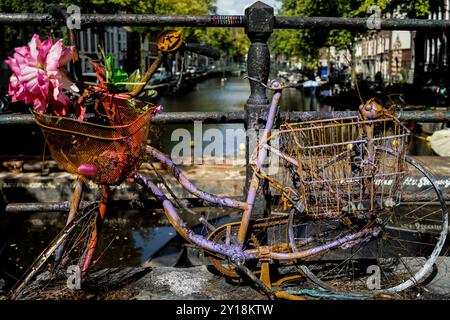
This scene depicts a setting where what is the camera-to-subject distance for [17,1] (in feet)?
82.3

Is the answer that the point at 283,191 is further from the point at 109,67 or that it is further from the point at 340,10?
the point at 340,10

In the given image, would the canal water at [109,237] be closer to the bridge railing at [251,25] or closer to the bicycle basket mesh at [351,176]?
the bridge railing at [251,25]

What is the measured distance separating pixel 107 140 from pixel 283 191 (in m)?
1.07

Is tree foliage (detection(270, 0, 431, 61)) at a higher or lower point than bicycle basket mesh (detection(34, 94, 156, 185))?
higher

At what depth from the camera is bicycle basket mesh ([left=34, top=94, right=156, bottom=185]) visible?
236 centimetres

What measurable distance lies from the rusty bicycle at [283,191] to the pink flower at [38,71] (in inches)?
4.4

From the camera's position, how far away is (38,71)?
222 centimetres

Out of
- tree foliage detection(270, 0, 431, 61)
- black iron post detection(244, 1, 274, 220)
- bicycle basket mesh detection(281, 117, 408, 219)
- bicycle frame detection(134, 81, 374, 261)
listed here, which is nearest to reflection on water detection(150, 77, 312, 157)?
black iron post detection(244, 1, 274, 220)

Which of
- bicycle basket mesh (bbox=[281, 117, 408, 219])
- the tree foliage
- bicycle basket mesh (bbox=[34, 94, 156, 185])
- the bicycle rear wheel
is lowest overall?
the bicycle rear wheel

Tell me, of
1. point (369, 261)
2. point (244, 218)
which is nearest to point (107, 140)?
point (244, 218)

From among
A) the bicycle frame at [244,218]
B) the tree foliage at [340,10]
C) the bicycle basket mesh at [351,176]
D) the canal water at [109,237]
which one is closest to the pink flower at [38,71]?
the bicycle frame at [244,218]

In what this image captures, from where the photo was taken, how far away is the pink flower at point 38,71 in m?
2.22

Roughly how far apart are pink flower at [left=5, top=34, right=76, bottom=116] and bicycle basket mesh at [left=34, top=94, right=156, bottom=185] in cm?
10

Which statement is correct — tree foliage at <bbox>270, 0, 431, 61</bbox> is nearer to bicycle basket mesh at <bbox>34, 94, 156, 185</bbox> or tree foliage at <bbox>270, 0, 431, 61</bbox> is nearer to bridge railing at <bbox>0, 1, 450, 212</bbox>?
bridge railing at <bbox>0, 1, 450, 212</bbox>
